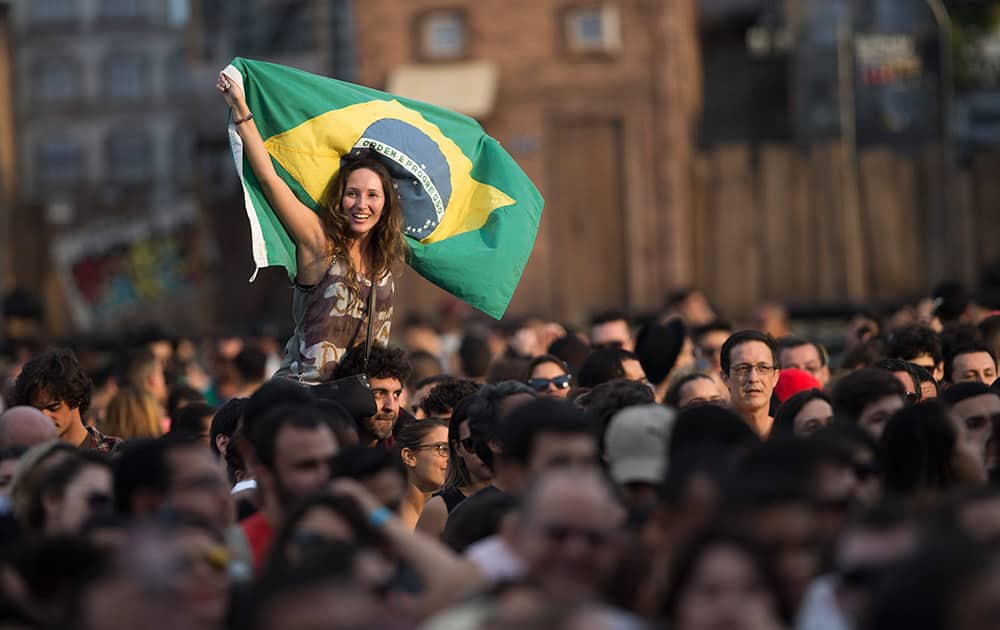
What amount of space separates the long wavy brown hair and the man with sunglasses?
7.97ft

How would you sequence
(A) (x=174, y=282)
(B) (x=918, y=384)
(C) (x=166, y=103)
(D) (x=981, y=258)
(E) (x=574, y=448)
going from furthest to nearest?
(C) (x=166, y=103) < (A) (x=174, y=282) < (D) (x=981, y=258) < (B) (x=918, y=384) < (E) (x=574, y=448)

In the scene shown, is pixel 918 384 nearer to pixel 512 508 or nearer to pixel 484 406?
pixel 484 406

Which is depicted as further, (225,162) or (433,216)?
(225,162)

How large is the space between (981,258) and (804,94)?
4.83 meters

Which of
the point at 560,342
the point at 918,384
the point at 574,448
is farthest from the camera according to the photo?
the point at 560,342

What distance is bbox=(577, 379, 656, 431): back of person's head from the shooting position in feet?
24.2

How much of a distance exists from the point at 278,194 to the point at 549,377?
2.32 m

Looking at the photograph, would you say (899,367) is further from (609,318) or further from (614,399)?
(609,318)

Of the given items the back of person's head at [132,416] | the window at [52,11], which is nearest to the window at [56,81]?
the window at [52,11]

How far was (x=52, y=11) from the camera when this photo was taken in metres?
64.4

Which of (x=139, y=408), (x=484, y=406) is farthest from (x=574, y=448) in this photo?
(x=139, y=408)

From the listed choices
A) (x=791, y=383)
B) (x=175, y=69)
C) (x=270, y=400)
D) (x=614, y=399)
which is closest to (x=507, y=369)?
(x=791, y=383)

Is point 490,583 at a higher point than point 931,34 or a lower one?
lower

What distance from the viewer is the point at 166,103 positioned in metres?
63.7
